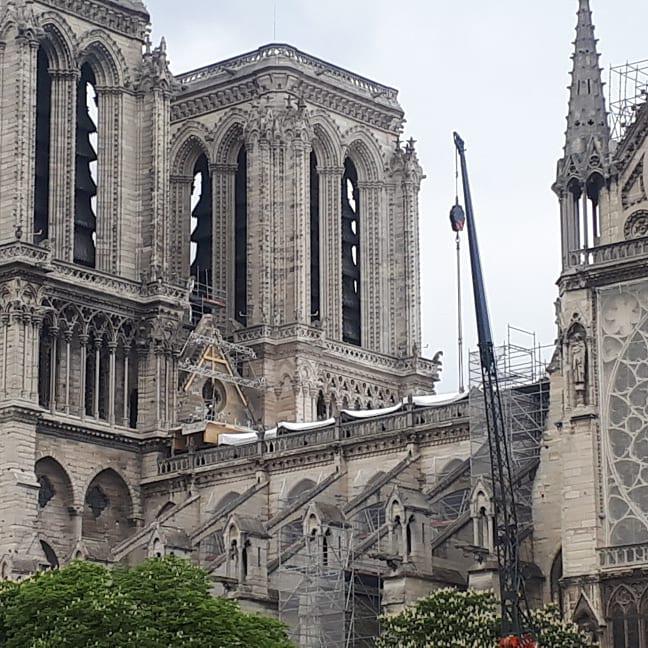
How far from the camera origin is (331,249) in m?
109

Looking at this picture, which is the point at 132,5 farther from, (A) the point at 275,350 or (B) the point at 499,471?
(B) the point at 499,471

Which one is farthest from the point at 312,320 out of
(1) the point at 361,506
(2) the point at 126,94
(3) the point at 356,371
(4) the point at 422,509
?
(4) the point at 422,509

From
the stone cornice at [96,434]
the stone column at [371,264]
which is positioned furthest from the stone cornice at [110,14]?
the stone cornice at [96,434]

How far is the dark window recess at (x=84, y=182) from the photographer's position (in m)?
101

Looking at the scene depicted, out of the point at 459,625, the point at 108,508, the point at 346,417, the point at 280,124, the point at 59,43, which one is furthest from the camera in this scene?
the point at 280,124

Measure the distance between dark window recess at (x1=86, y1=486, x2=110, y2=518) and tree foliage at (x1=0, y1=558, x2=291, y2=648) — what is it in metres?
22.7

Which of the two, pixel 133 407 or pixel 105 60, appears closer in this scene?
pixel 133 407

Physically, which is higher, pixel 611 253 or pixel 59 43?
pixel 59 43

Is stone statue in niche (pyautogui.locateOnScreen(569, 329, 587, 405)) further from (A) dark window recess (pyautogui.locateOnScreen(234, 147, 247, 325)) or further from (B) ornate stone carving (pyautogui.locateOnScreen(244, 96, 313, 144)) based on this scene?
(A) dark window recess (pyautogui.locateOnScreen(234, 147, 247, 325))

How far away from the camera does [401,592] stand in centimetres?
7681

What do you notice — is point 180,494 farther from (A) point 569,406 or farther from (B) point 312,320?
(A) point 569,406

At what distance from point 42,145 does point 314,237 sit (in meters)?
15.4

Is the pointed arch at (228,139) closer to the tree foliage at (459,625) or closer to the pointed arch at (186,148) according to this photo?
the pointed arch at (186,148)

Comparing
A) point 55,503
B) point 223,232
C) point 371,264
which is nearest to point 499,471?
point 55,503
